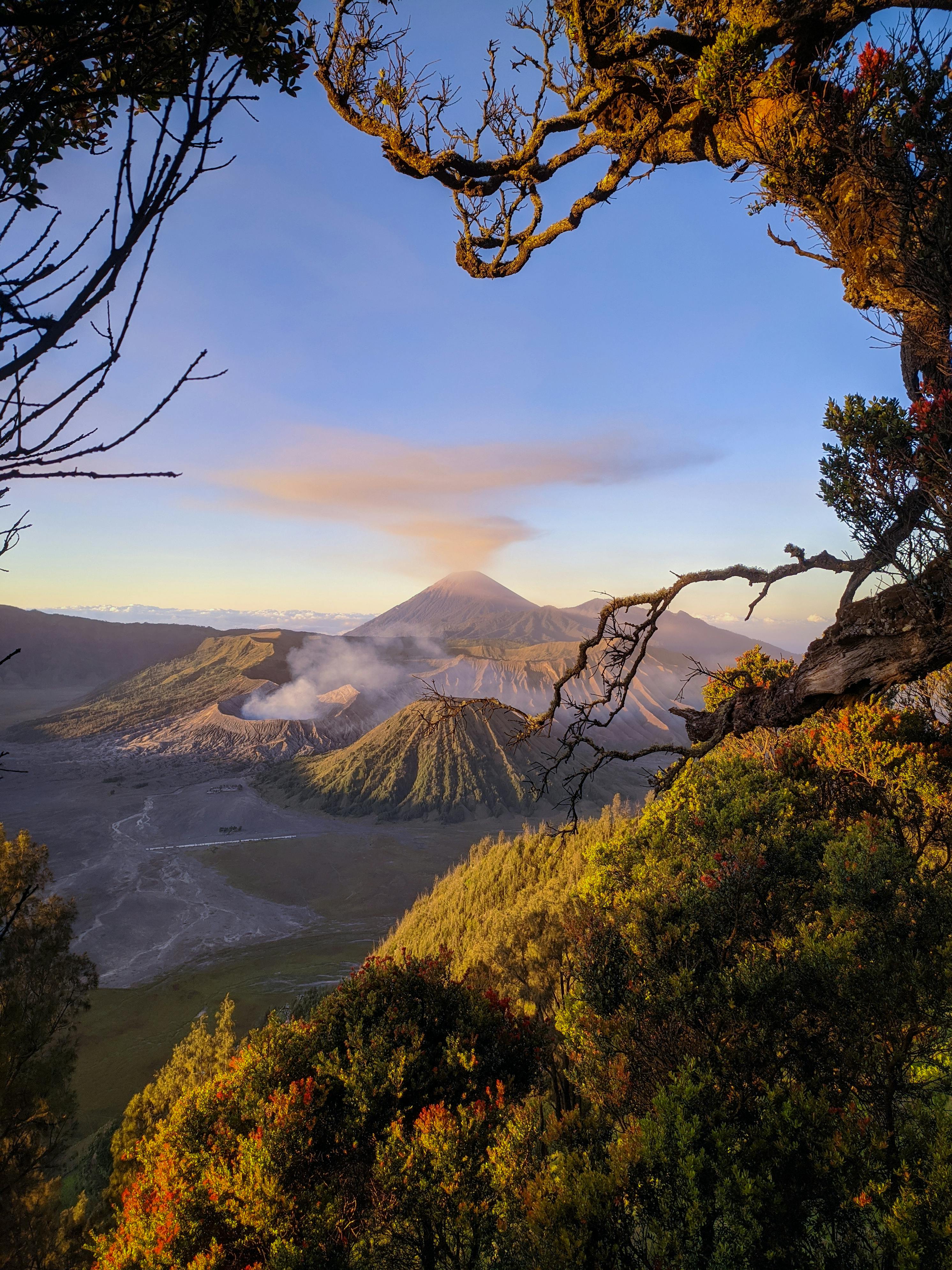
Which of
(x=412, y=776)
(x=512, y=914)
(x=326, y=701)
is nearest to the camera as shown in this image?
(x=512, y=914)

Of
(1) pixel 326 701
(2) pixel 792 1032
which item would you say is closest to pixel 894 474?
(2) pixel 792 1032

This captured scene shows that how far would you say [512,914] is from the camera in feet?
39.2

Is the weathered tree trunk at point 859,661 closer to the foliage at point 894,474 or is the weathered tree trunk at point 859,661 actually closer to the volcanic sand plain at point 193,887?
the foliage at point 894,474

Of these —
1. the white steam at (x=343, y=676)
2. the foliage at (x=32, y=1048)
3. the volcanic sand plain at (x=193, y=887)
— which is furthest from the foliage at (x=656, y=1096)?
the white steam at (x=343, y=676)

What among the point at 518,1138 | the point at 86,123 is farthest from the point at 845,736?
the point at 86,123

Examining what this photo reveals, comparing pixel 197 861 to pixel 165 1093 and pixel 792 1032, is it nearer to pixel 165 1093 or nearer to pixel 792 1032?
pixel 165 1093

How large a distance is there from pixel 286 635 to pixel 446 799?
57379mm

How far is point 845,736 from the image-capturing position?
8531mm

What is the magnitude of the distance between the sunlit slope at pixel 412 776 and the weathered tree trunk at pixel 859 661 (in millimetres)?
39992

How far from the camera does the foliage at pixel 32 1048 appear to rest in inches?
345

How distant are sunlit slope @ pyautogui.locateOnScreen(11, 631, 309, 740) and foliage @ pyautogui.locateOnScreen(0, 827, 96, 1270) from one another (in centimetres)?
6253

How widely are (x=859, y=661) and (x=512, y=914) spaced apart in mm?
9888

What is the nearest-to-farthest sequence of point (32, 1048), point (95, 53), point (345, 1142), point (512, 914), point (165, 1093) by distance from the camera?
point (95, 53) < point (345, 1142) < point (32, 1048) < point (165, 1093) < point (512, 914)

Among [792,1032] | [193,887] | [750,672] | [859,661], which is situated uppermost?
[859,661]
